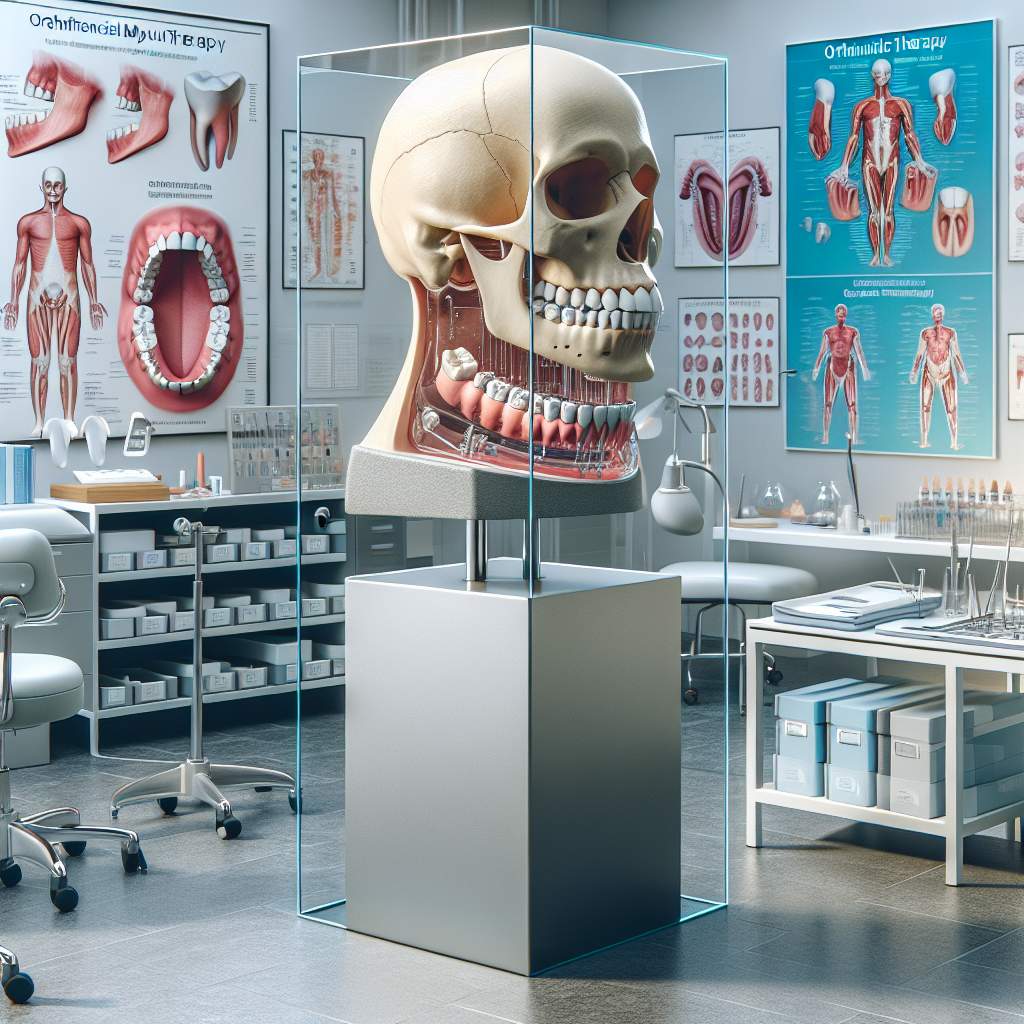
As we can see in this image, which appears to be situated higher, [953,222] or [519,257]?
[953,222]

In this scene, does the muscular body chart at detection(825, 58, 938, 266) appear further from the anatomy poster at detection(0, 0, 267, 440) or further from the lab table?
the lab table

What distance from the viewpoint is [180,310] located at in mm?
6629

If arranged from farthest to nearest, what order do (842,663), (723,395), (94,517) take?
(94,517) < (842,663) < (723,395)

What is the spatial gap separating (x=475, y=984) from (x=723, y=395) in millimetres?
1493

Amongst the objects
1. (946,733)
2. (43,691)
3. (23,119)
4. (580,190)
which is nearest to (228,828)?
(43,691)

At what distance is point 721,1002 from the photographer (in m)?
3.42

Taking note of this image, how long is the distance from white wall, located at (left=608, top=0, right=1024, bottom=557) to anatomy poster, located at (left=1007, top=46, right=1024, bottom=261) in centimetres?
4

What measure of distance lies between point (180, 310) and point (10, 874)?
9.63 ft

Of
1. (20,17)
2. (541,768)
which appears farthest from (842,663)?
(20,17)

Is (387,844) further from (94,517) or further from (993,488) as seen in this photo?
(993,488)

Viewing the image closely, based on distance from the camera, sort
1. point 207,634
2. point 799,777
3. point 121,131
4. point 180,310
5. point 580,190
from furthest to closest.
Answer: point 180,310 → point 121,131 → point 207,634 → point 799,777 → point 580,190

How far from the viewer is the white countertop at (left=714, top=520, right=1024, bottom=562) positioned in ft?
20.0

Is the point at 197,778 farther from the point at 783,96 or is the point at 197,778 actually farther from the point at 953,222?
the point at 783,96

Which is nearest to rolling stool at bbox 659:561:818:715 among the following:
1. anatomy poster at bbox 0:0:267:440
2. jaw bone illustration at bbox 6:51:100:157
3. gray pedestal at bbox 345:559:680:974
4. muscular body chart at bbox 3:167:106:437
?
gray pedestal at bbox 345:559:680:974
